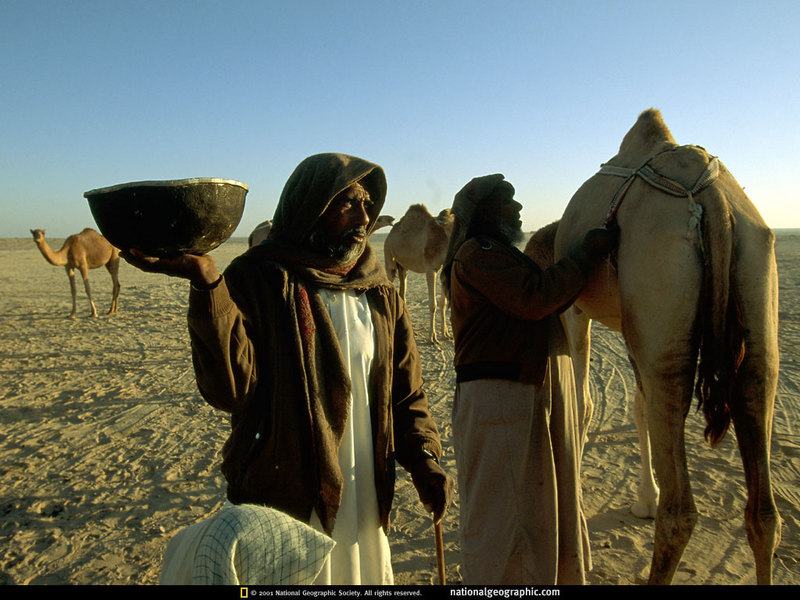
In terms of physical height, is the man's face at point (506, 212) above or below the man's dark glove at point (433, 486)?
above

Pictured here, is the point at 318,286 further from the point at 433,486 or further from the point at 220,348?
the point at 433,486

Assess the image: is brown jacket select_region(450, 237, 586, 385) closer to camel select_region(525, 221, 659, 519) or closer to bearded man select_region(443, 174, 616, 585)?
bearded man select_region(443, 174, 616, 585)

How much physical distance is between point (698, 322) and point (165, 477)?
4.15m

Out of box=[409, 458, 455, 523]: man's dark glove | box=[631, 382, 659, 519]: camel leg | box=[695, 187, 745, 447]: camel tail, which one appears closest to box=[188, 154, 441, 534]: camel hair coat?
box=[409, 458, 455, 523]: man's dark glove

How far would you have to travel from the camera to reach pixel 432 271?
36.6 feet

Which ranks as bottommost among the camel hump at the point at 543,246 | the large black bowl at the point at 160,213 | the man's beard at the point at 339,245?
the camel hump at the point at 543,246

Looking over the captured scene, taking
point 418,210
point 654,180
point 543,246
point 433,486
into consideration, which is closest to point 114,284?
point 418,210

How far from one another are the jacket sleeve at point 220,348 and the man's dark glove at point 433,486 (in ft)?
2.36

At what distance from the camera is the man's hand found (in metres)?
1.17

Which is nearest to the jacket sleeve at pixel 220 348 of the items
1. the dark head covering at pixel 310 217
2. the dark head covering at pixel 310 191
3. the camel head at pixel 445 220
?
the dark head covering at pixel 310 217

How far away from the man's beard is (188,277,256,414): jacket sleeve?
1.46ft

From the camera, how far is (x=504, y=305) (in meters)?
2.29

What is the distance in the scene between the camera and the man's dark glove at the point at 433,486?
184 centimetres

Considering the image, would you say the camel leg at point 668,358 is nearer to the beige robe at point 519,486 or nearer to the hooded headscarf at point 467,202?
the beige robe at point 519,486
